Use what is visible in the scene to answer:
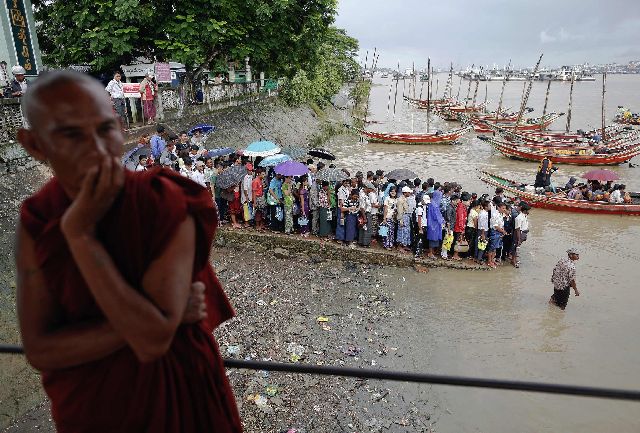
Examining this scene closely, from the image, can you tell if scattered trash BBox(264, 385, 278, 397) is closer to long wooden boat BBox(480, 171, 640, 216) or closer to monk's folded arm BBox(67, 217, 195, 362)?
monk's folded arm BBox(67, 217, 195, 362)

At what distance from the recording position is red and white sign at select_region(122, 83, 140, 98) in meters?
14.6

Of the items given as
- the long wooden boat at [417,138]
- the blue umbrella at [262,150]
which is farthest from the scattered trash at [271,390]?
the long wooden boat at [417,138]

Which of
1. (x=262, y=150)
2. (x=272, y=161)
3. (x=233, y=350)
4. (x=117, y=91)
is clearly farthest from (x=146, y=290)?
(x=117, y=91)

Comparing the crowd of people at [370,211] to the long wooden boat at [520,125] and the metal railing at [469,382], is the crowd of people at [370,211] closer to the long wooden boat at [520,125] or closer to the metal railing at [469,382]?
the metal railing at [469,382]

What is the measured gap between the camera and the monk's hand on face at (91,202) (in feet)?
3.07

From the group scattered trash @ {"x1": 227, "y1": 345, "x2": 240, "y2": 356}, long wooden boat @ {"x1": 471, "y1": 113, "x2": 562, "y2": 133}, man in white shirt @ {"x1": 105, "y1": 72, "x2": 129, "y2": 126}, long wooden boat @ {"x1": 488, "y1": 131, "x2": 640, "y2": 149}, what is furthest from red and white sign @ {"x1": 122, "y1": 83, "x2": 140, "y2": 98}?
long wooden boat @ {"x1": 471, "y1": 113, "x2": 562, "y2": 133}

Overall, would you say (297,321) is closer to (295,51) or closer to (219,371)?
(219,371)

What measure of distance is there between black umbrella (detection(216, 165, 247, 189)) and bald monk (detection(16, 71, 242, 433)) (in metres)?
9.03

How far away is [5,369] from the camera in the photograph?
5.73 m

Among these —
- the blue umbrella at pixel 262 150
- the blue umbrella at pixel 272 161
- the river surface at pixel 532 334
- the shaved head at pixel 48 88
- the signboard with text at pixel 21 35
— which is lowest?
the river surface at pixel 532 334

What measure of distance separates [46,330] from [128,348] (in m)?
0.20

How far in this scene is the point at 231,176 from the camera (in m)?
10.1

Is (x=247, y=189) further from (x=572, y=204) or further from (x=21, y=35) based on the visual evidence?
(x=572, y=204)

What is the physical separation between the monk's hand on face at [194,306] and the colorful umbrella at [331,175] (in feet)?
29.8
